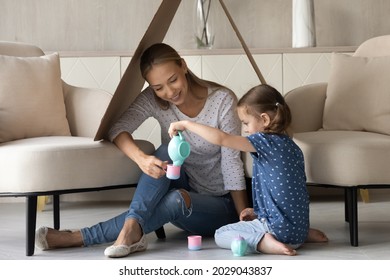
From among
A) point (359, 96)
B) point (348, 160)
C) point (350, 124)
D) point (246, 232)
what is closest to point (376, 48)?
point (359, 96)

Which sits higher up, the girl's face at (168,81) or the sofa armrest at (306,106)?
the girl's face at (168,81)

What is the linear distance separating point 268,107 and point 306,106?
839 millimetres

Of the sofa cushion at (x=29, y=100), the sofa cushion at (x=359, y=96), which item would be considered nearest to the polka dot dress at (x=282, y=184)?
the sofa cushion at (x=359, y=96)

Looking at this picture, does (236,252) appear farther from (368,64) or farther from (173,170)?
(368,64)

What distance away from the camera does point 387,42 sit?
3662 mm

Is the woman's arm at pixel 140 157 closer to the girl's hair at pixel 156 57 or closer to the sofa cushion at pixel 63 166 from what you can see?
the sofa cushion at pixel 63 166

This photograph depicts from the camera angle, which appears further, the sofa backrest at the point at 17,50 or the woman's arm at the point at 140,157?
the sofa backrest at the point at 17,50

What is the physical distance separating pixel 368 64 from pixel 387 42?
0.24 m

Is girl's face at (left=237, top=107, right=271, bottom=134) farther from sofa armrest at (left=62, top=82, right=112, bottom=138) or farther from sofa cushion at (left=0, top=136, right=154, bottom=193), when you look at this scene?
sofa armrest at (left=62, top=82, right=112, bottom=138)

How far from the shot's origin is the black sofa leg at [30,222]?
280 cm

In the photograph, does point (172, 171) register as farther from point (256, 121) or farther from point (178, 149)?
point (256, 121)

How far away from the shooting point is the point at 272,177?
108 inches

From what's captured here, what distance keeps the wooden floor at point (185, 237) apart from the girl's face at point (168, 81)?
21.9 inches
